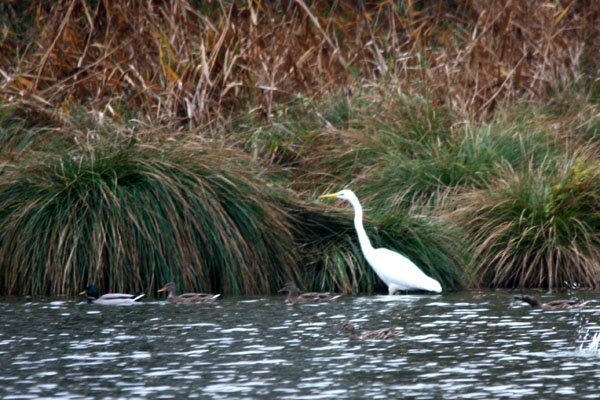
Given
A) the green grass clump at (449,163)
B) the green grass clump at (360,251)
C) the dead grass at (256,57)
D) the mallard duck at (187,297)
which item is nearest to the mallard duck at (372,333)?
the mallard duck at (187,297)

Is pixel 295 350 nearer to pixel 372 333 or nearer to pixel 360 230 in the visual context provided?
pixel 372 333

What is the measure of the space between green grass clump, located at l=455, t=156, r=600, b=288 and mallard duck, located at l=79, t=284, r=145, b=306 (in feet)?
11.5

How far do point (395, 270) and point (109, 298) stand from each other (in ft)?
8.96

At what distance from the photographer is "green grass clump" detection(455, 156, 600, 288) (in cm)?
1374

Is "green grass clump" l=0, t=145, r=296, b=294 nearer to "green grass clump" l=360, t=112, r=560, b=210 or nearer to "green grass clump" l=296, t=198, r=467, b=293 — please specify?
"green grass clump" l=296, t=198, r=467, b=293

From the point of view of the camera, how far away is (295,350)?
389 inches

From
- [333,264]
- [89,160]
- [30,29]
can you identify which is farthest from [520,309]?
[30,29]

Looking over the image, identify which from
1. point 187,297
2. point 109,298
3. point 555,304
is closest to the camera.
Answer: point 555,304

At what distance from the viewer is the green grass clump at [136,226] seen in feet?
42.9

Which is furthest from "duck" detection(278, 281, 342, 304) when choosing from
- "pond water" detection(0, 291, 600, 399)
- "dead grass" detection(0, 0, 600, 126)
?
"dead grass" detection(0, 0, 600, 126)

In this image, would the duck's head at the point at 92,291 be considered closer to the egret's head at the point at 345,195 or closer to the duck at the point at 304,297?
the duck at the point at 304,297

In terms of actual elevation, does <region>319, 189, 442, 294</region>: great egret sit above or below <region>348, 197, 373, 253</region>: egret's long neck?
below

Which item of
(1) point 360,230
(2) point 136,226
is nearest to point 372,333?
(1) point 360,230

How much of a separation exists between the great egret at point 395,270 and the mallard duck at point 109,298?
7.46ft
